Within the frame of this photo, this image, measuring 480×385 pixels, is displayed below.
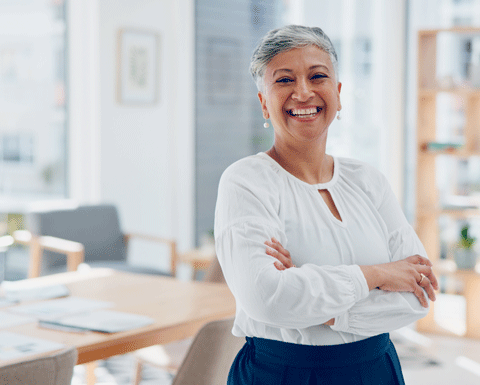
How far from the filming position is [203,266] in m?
4.59

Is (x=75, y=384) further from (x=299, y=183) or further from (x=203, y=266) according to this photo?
(x=299, y=183)

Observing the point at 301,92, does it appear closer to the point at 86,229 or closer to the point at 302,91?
the point at 302,91

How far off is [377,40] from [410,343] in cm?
257

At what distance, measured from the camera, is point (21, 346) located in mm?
1863

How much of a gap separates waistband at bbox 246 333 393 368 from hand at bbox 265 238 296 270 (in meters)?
0.17

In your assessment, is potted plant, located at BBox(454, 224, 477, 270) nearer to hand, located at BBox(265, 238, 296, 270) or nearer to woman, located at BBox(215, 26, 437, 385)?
woman, located at BBox(215, 26, 437, 385)

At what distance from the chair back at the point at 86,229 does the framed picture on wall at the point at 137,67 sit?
110 cm

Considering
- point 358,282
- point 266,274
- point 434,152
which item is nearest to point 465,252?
point 434,152

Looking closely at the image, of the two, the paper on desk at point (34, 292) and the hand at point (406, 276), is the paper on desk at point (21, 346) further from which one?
the hand at point (406, 276)

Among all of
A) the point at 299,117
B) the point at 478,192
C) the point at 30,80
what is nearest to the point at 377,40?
the point at 478,192

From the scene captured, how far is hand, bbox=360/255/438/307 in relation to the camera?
1397 millimetres

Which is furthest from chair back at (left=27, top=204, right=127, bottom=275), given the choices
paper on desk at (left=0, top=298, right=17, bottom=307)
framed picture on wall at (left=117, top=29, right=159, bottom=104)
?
paper on desk at (left=0, top=298, right=17, bottom=307)

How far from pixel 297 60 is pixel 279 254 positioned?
0.45 m

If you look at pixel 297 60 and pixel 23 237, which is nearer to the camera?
pixel 297 60
